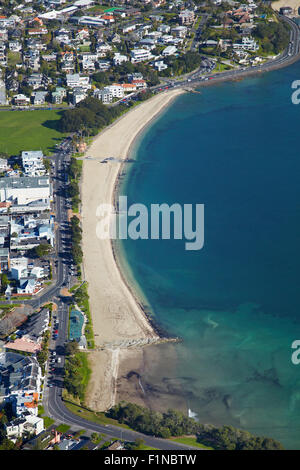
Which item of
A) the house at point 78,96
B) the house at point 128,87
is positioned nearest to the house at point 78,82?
the house at point 78,96

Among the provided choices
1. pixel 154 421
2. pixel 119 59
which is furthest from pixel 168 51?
pixel 154 421

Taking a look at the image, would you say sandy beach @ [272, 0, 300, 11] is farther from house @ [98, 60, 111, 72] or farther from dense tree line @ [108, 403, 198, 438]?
dense tree line @ [108, 403, 198, 438]

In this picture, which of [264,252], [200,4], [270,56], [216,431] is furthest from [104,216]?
[200,4]

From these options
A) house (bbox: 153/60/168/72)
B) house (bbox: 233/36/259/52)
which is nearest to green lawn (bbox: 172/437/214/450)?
house (bbox: 153/60/168/72)

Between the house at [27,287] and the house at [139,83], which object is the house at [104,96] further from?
the house at [27,287]

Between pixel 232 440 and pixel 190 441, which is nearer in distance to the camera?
pixel 232 440

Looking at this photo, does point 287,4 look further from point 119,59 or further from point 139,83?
point 139,83
